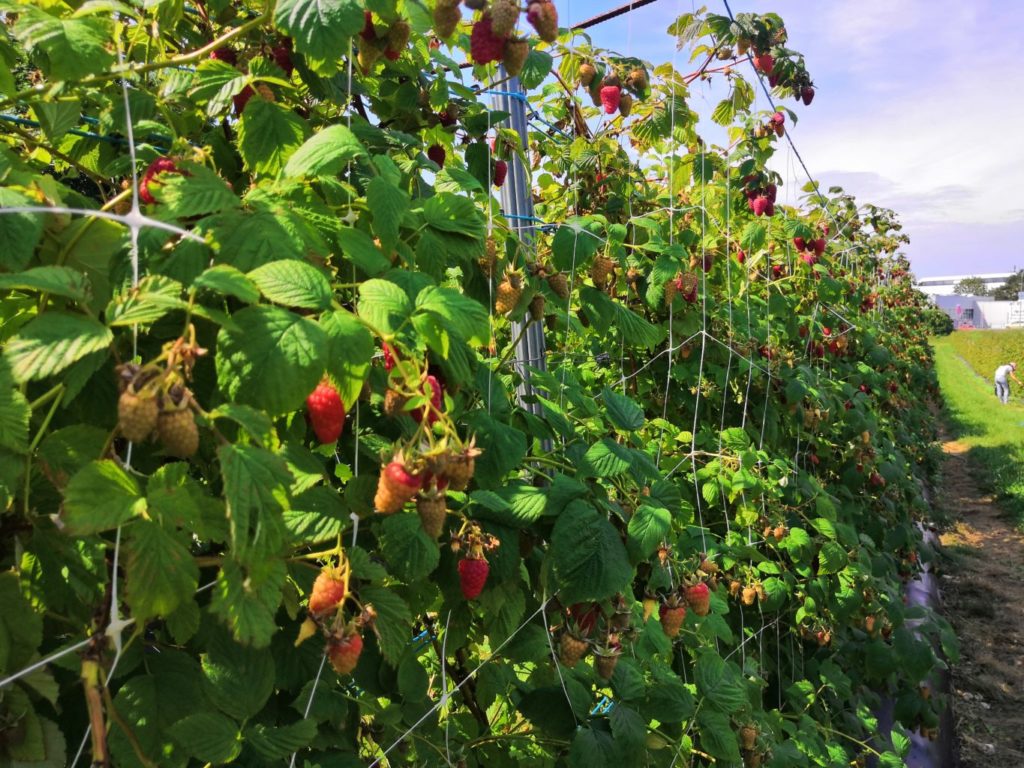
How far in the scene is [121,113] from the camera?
112 centimetres

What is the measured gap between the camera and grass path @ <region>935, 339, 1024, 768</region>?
179 inches

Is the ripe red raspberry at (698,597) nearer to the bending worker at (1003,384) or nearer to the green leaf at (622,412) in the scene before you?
the green leaf at (622,412)

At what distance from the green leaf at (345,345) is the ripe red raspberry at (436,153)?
953mm

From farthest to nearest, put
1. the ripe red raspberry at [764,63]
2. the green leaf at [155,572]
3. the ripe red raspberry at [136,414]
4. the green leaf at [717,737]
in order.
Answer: the ripe red raspberry at [764,63] → the green leaf at [717,737] → the green leaf at [155,572] → the ripe red raspberry at [136,414]

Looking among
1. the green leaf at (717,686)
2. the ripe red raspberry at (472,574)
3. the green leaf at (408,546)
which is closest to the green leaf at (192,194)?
the green leaf at (408,546)

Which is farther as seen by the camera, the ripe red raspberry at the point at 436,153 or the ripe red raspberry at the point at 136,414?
the ripe red raspberry at the point at 436,153

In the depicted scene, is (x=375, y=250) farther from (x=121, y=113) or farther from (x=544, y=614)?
(x=544, y=614)

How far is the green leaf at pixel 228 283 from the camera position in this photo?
0.72 meters

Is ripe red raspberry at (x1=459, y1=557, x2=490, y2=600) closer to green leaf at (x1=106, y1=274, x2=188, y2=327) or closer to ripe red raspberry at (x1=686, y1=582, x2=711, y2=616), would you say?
green leaf at (x1=106, y1=274, x2=188, y2=327)

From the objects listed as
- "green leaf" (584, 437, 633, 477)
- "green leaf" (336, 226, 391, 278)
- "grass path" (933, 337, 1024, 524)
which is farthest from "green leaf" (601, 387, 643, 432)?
"grass path" (933, 337, 1024, 524)

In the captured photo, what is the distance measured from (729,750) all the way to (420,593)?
89 cm

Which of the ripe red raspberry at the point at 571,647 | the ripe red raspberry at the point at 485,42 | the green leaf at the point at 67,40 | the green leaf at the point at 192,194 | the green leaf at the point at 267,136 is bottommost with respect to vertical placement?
the ripe red raspberry at the point at 571,647

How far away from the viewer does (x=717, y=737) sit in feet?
5.36

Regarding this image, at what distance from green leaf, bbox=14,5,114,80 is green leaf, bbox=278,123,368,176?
222mm
